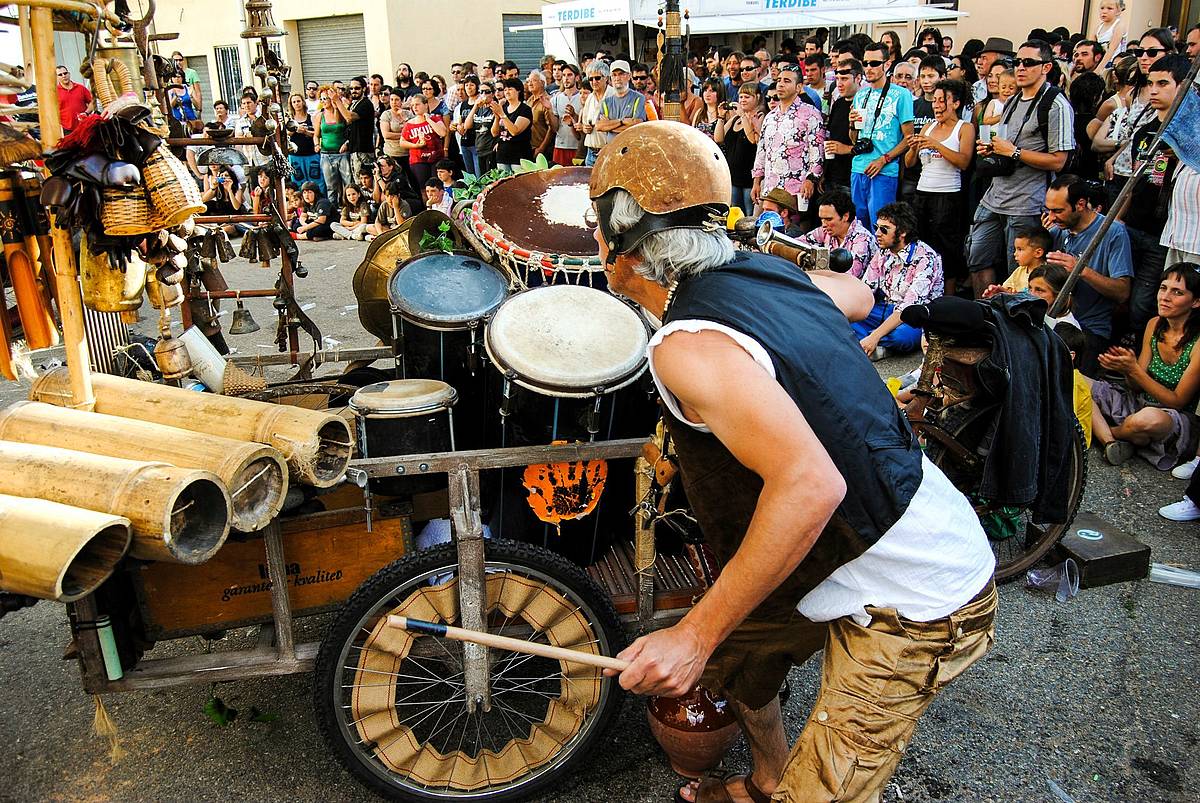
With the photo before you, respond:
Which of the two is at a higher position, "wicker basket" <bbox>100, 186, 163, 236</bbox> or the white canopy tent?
the white canopy tent

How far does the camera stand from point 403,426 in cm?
279

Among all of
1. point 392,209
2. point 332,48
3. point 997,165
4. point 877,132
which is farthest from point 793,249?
point 332,48

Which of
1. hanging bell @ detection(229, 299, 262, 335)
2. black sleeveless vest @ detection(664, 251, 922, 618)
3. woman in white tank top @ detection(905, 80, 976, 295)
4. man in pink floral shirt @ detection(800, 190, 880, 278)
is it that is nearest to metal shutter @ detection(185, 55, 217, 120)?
hanging bell @ detection(229, 299, 262, 335)

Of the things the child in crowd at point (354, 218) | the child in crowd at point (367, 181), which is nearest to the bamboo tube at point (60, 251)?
the child in crowd at point (354, 218)

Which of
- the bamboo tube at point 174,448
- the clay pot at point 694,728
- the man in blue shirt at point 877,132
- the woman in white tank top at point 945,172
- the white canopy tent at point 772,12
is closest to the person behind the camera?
the bamboo tube at point 174,448

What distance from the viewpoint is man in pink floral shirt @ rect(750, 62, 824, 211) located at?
311 inches

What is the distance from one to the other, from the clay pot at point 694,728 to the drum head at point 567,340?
95 centimetres

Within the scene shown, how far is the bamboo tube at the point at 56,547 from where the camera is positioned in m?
1.97

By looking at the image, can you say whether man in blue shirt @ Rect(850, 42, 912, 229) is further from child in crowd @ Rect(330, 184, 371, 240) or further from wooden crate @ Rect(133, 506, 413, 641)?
child in crowd @ Rect(330, 184, 371, 240)

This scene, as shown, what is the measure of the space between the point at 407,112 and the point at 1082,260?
10931mm

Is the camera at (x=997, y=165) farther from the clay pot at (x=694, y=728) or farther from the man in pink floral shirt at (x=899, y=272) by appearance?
the clay pot at (x=694, y=728)

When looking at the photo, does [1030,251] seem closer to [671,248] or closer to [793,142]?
[793,142]

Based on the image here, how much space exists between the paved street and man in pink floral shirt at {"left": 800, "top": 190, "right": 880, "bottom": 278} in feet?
11.7

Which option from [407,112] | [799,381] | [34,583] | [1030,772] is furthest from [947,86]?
[407,112]
